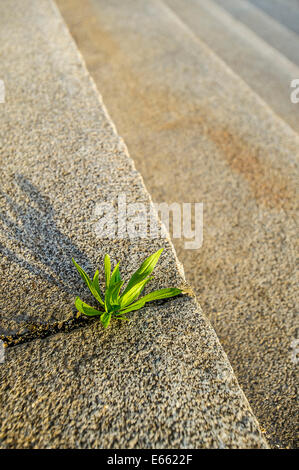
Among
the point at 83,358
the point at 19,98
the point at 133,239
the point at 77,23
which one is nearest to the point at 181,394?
the point at 83,358

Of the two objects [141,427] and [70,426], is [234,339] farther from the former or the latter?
[70,426]

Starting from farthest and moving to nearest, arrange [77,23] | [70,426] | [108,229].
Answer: [77,23] → [108,229] → [70,426]

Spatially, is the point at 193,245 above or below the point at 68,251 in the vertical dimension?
below

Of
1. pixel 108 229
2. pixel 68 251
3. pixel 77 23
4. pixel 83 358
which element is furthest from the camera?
pixel 77 23

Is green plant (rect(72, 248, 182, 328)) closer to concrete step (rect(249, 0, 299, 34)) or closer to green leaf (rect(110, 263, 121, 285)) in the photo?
green leaf (rect(110, 263, 121, 285))

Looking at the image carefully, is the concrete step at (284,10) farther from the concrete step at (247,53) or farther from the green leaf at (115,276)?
the green leaf at (115,276)

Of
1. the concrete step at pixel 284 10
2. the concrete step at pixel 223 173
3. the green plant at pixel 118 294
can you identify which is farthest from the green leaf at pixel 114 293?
the concrete step at pixel 284 10

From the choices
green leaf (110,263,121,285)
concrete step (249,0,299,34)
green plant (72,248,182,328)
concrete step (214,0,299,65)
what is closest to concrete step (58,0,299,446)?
green plant (72,248,182,328)
